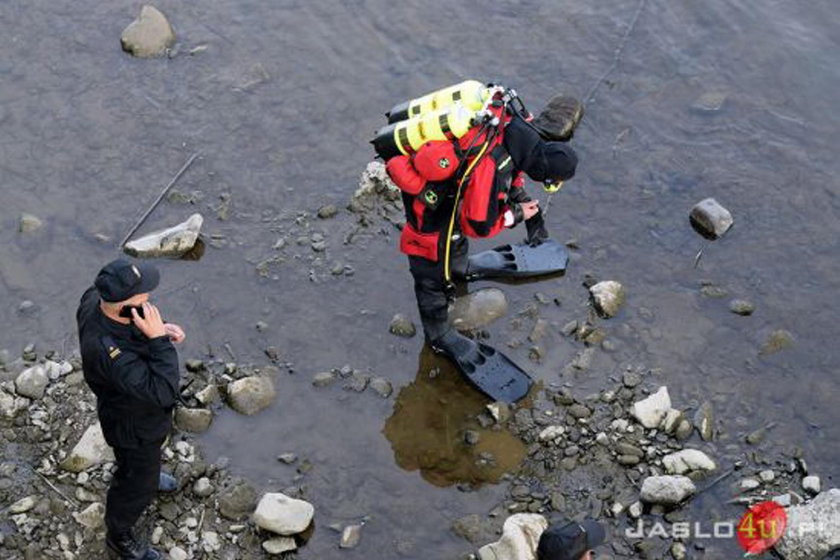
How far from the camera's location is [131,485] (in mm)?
6461

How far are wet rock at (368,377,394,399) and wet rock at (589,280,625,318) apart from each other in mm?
2081

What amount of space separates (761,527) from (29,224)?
706 cm

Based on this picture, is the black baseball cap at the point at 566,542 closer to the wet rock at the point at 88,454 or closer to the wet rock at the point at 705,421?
the wet rock at the point at 705,421

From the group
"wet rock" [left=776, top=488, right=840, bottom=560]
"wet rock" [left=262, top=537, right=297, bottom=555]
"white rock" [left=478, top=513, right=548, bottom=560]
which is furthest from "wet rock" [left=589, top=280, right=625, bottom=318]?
"wet rock" [left=262, top=537, right=297, bottom=555]

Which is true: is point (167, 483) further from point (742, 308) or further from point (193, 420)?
point (742, 308)

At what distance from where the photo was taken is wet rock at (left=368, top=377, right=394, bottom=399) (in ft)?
26.8

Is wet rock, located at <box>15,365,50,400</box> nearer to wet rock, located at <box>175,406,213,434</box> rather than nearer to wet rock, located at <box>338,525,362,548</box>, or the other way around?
wet rock, located at <box>175,406,213,434</box>

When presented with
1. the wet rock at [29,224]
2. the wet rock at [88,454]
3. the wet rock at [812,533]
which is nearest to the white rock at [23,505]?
the wet rock at [88,454]

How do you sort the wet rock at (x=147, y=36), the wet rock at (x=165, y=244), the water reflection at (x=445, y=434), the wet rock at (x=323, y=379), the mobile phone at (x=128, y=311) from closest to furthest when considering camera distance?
the mobile phone at (x=128, y=311) → the water reflection at (x=445, y=434) → the wet rock at (x=323, y=379) → the wet rock at (x=165, y=244) → the wet rock at (x=147, y=36)

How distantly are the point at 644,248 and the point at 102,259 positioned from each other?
5232mm

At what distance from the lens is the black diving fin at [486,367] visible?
8.06m

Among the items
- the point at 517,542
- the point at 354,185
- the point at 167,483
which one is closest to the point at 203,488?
the point at 167,483

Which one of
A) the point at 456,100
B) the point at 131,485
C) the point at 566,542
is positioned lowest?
the point at 131,485

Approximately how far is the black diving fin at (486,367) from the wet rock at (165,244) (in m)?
2.58
